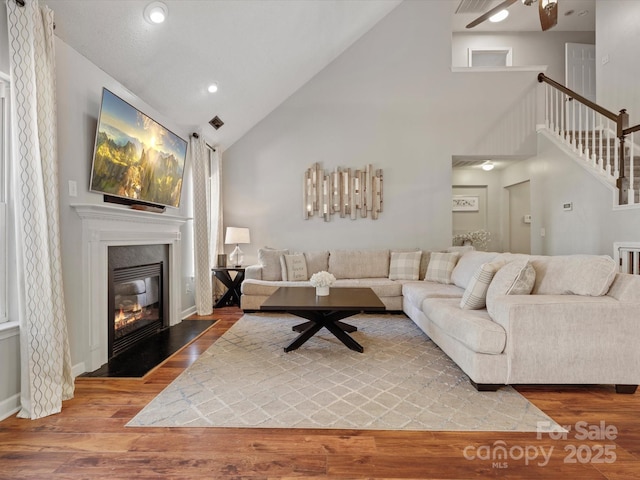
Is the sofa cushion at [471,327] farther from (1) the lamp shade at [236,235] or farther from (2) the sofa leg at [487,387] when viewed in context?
(1) the lamp shade at [236,235]

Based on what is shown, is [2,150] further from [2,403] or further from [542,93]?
[542,93]

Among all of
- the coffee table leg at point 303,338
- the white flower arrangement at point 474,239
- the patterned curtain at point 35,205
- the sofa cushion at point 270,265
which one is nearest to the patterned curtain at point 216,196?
the sofa cushion at point 270,265

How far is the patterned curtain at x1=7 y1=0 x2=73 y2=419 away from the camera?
1931mm

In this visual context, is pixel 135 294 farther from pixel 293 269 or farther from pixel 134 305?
pixel 293 269

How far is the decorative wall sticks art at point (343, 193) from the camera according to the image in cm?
531

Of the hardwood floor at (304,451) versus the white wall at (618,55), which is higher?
the white wall at (618,55)

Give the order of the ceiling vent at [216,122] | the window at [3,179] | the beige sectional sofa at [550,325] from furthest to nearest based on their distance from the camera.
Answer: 1. the ceiling vent at [216,122]
2. the beige sectional sofa at [550,325]
3. the window at [3,179]

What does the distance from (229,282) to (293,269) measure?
1009 millimetres

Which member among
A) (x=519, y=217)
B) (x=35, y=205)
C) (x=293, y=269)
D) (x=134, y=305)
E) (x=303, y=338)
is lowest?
(x=303, y=338)

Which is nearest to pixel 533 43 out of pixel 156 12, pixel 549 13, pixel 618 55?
pixel 618 55

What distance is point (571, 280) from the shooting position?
233 cm

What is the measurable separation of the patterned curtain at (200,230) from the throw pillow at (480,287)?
3.31m

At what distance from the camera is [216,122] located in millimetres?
4523

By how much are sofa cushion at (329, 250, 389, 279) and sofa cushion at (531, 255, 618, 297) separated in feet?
8.04
